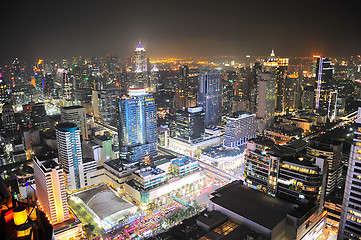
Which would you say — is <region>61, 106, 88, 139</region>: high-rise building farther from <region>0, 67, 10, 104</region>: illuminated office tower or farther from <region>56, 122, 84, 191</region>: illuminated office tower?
<region>0, 67, 10, 104</region>: illuminated office tower

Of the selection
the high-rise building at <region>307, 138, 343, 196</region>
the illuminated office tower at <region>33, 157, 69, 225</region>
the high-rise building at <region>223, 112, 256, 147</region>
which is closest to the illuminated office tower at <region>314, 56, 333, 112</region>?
the high-rise building at <region>223, 112, 256, 147</region>

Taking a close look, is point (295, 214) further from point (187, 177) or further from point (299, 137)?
point (299, 137)

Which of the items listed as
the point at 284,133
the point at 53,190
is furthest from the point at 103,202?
the point at 284,133

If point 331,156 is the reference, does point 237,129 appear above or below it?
below

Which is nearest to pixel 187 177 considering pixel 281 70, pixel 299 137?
pixel 299 137

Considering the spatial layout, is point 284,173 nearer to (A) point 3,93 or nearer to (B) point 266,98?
(B) point 266,98

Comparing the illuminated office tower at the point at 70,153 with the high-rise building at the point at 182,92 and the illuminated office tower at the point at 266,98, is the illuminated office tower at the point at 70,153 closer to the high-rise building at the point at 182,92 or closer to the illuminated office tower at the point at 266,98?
the high-rise building at the point at 182,92

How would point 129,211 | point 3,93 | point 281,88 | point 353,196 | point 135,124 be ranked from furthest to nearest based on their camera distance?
point 281,88 < point 3,93 < point 135,124 < point 129,211 < point 353,196
